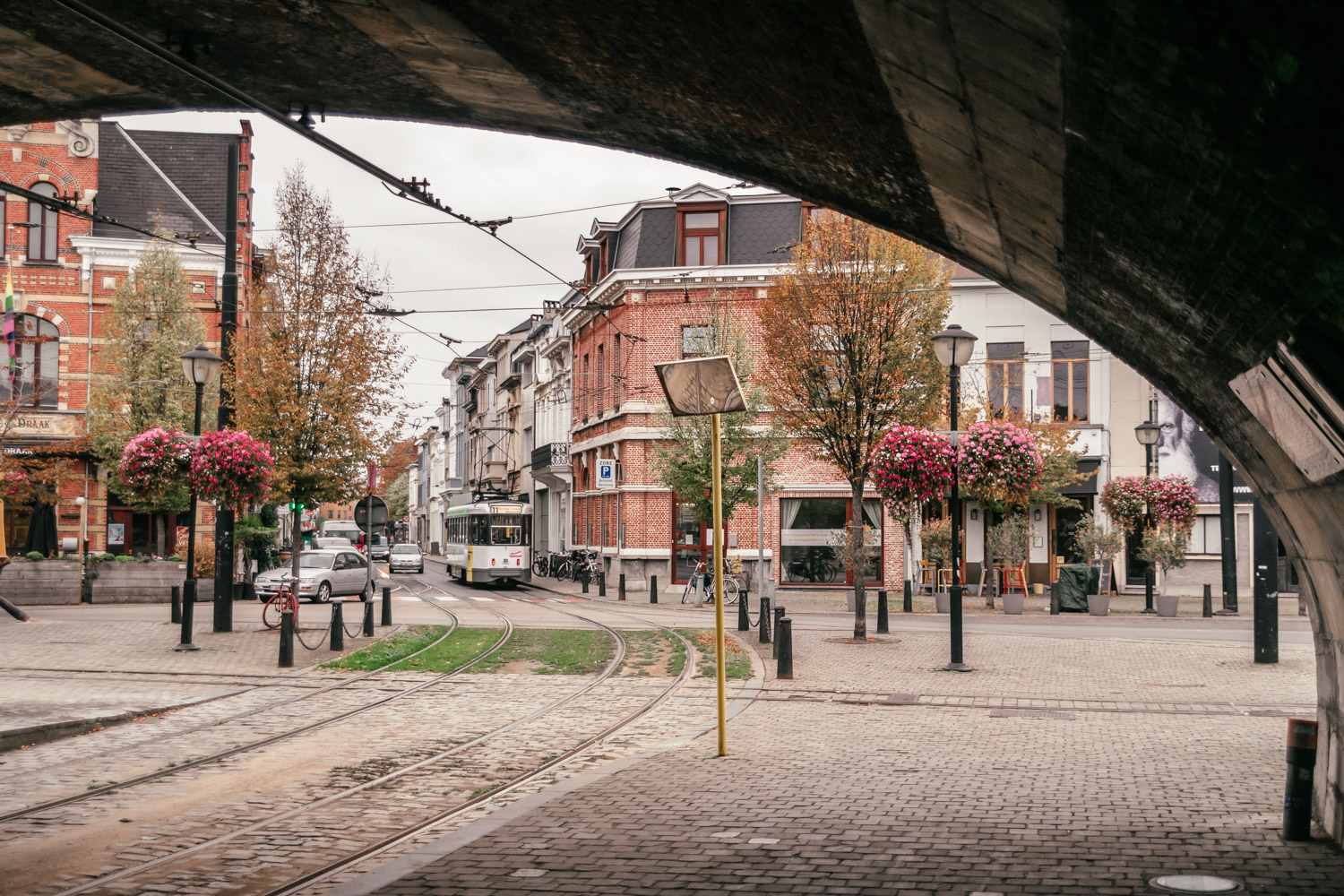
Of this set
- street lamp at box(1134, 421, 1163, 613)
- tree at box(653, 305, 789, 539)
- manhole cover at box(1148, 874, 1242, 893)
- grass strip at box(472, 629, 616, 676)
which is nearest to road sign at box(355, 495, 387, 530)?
grass strip at box(472, 629, 616, 676)

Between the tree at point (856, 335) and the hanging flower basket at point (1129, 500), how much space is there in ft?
29.1

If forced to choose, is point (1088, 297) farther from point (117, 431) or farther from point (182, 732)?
point (117, 431)

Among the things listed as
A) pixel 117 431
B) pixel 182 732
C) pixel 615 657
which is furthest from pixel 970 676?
pixel 117 431

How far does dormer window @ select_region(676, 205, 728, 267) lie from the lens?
36375 mm

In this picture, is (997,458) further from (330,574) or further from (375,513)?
(330,574)

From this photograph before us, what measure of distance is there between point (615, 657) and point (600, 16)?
12.7 meters

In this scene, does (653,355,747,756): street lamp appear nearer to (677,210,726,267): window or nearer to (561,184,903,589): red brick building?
(561,184,903,589): red brick building

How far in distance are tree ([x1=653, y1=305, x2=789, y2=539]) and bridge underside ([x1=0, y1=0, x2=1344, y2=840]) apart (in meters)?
22.0

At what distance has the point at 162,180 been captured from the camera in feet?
137

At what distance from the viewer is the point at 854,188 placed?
667cm

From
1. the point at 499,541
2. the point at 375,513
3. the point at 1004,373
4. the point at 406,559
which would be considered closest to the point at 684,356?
the point at 499,541

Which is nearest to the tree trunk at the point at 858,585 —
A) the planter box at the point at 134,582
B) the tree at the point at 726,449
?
the tree at the point at 726,449

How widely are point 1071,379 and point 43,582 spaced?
90.8ft

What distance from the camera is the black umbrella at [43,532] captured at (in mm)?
31234
